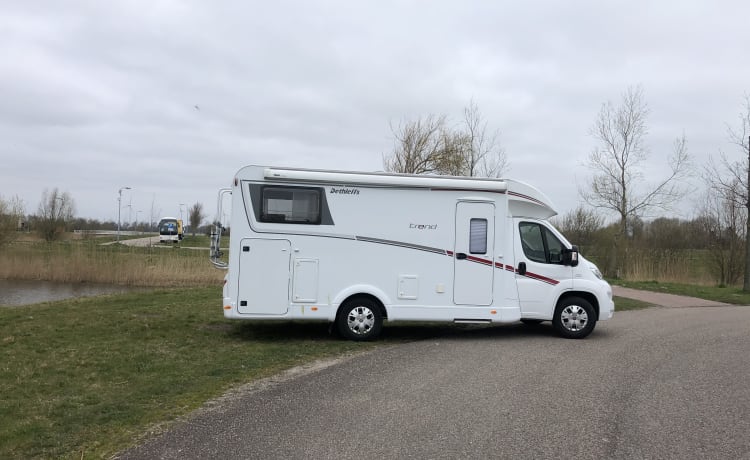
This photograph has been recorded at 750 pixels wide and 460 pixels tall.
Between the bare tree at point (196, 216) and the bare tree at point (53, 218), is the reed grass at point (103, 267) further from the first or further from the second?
the bare tree at point (196, 216)

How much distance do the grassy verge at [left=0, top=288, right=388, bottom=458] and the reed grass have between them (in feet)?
30.8

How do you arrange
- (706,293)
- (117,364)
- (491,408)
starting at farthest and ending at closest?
(706,293) → (117,364) → (491,408)

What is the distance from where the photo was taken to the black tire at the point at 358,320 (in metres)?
8.88

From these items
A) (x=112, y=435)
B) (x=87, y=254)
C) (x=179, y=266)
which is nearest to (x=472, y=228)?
(x=112, y=435)

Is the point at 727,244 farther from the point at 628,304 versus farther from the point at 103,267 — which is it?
the point at 103,267

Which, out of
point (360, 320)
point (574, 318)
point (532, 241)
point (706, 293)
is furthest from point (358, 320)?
point (706, 293)

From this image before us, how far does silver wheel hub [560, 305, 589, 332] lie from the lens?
942 cm

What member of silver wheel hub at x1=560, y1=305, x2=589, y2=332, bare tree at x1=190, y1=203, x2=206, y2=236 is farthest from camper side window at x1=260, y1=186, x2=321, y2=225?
bare tree at x1=190, y1=203, x2=206, y2=236

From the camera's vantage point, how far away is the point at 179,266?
2239cm

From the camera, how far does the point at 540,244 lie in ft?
31.2

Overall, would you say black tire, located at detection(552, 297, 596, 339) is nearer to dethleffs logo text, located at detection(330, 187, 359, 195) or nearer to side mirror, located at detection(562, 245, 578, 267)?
side mirror, located at detection(562, 245, 578, 267)

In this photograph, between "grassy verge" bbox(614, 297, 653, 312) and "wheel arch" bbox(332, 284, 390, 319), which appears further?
"grassy verge" bbox(614, 297, 653, 312)

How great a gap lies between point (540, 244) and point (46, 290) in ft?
63.9

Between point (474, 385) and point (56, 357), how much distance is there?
18.2ft
